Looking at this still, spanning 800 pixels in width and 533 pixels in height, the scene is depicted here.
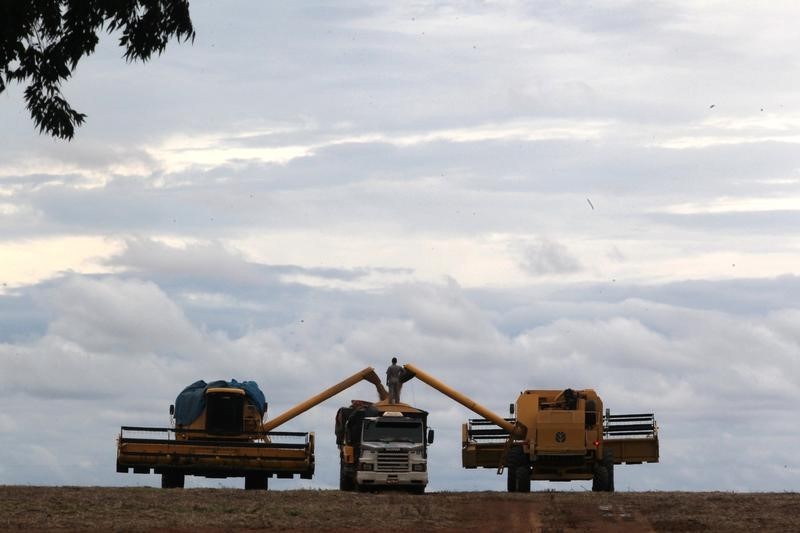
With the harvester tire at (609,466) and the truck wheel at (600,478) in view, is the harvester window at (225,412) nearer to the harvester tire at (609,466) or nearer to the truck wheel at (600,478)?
the truck wheel at (600,478)

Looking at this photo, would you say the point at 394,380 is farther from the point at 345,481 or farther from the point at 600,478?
the point at 600,478

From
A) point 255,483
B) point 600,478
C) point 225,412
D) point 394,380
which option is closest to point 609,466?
point 600,478

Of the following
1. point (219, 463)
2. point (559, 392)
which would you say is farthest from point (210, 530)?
point (559, 392)

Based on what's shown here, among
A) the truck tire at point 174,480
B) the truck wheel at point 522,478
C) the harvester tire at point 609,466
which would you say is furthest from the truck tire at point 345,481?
the harvester tire at point 609,466

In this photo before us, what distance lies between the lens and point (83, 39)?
1057 inches

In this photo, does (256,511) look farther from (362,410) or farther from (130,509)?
(362,410)

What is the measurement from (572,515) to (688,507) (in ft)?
12.0

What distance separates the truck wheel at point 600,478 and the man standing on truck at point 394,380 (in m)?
7.66

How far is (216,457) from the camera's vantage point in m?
47.5

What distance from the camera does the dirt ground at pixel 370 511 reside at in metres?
32.2

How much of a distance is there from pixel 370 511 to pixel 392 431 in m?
8.86

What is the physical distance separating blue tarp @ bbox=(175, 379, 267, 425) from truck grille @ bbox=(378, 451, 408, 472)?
8.04 m

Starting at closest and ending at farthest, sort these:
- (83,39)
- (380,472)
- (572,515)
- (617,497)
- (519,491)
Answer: (83,39) < (572,515) < (617,497) < (380,472) < (519,491)

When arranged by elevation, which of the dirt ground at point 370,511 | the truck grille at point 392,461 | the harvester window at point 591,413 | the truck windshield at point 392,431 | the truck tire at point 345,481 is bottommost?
the dirt ground at point 370,511
